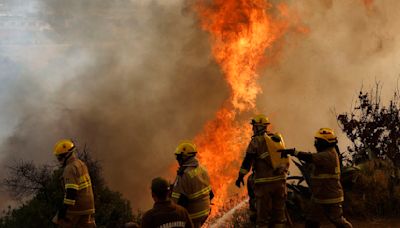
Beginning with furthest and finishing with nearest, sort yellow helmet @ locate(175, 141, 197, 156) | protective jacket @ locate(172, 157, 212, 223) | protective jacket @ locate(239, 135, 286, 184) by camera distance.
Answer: protective jacket @ locate(239, 135, 286, 184)
yellow helmet @ locate(175, 141, 197, 156)
protective jacket @ locate(172, 157, 212, 223)

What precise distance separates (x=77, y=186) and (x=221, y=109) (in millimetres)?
14110

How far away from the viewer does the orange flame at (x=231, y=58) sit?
1681 centimetres

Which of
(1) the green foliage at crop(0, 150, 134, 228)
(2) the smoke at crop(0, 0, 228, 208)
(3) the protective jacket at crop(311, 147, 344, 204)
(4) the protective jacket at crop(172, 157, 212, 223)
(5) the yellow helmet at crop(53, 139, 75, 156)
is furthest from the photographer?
(2) the smoke at crop(0, 0, 228, 208)

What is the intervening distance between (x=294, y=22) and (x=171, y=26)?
6.63m

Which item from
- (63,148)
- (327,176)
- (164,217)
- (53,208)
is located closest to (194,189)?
(63,148)

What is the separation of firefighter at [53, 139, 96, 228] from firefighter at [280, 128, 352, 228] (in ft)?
9.78

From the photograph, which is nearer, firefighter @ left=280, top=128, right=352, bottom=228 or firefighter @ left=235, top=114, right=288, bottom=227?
firefighter @ left=280, top=128, right=352, bottom=228

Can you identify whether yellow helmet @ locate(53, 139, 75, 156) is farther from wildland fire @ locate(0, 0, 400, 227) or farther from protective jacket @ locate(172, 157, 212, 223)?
wildland fire @ locate(0, 0, 400, 227)

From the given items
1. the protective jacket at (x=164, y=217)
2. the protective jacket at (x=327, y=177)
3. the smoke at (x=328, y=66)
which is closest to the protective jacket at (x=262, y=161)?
the protective jacket at (x=327, y=177)

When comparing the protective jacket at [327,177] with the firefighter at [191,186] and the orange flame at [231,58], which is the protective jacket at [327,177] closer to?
the firefighter at [191,186]

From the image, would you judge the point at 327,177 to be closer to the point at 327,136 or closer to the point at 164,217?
the point at 327,136

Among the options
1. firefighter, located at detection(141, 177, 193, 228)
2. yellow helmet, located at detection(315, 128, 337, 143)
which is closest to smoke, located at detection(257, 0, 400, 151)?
yellow helmet, located at detection(315, 128, 337, 143)

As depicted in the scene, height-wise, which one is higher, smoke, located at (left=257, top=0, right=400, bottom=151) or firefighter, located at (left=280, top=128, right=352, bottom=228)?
smoke, located at (left=257, top=0, right=400, bottom=151)

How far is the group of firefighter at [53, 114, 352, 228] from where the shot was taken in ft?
20.4
